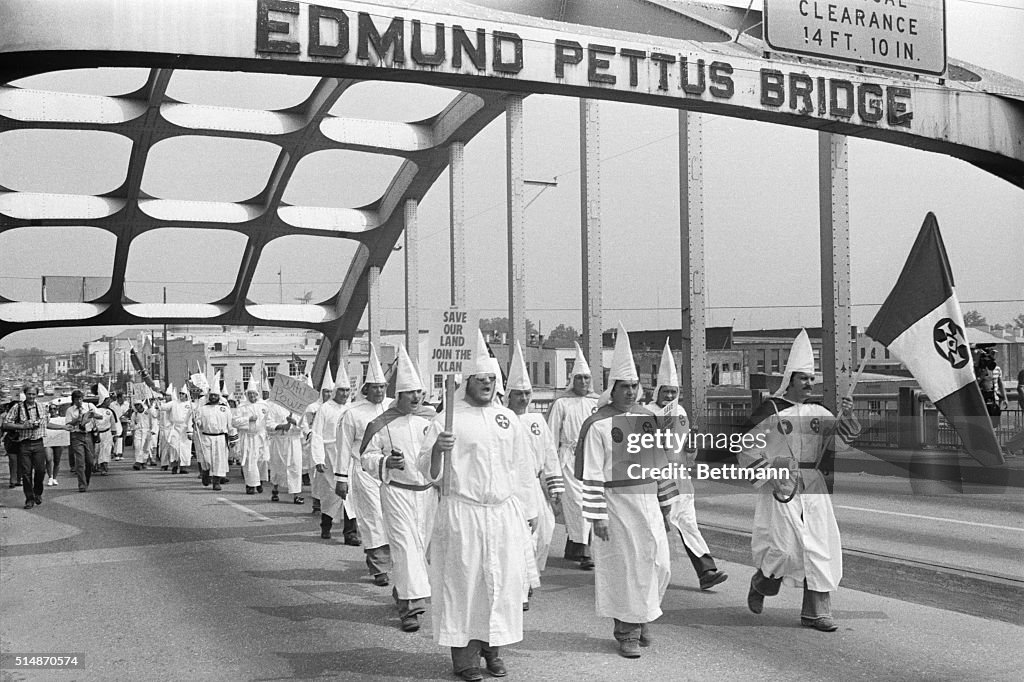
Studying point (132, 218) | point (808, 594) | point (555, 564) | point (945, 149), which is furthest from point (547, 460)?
point (132, 218)

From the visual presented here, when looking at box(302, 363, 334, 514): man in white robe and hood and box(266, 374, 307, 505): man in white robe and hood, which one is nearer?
box(302, 363, 334, 514): man in white robe and hood

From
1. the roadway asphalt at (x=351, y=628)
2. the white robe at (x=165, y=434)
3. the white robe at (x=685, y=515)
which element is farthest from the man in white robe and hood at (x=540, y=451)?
the white robe at (x=165, y=434)

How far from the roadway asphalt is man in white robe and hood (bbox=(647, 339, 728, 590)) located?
17 centimetres

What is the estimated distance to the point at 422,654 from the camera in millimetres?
6539

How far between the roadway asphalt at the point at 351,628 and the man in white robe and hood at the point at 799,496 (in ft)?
0.87

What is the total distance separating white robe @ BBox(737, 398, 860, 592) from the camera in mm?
7078

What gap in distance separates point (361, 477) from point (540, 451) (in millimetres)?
1584

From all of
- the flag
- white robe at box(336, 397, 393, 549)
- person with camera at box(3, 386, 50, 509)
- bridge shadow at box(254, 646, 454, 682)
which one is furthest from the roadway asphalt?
person with camera at box(3, 386, 50, 509)

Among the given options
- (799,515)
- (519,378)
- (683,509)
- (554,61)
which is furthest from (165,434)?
(799,515)

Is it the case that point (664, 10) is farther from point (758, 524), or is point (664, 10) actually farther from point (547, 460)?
point (758, 524)

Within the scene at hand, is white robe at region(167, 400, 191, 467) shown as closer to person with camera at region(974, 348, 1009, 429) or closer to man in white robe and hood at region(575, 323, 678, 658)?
person with camera at region(974, 348, 1009, 429)

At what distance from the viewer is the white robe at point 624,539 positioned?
6.56m

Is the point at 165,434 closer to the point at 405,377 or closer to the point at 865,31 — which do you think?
the point at 865,31

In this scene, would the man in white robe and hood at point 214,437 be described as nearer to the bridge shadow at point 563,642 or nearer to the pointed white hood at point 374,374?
the pointed white hood at point 374,374
